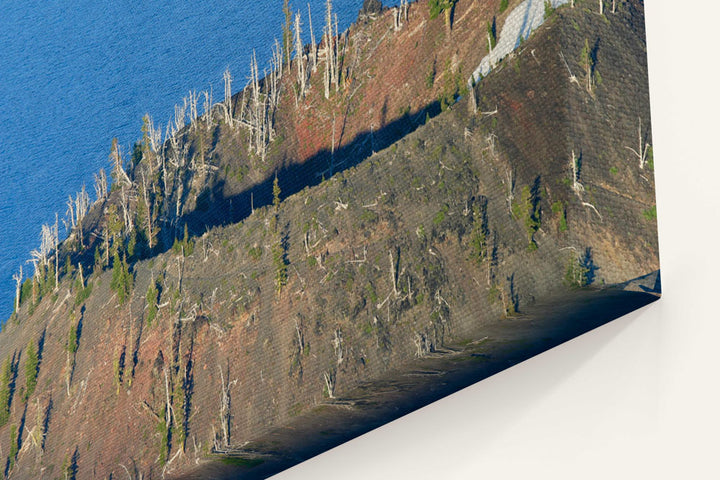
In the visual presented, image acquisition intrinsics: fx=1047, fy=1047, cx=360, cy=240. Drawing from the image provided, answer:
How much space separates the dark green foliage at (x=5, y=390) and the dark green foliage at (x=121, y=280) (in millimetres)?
4099

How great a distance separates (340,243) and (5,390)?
11.5 m

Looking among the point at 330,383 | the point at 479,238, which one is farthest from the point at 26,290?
the point at 479,238

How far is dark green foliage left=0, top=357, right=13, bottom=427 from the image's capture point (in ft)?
88.9

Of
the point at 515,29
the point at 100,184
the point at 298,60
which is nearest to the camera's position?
the point at 515,29

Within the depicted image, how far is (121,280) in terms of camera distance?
26.0 metres

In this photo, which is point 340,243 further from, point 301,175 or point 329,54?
point 329,54

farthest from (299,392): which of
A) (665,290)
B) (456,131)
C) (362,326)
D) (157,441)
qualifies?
(665,290)

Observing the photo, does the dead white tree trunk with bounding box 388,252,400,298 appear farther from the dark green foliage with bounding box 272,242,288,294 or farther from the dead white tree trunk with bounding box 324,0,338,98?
the dead white tree trunk with bounding box 324,0,338,98

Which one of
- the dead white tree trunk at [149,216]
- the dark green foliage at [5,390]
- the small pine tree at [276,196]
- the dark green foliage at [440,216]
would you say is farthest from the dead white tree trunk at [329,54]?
the dark green foliage at [5,390]

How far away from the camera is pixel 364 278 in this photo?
20391 mm

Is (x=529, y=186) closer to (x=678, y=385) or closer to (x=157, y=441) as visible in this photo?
(x=678, y=385)

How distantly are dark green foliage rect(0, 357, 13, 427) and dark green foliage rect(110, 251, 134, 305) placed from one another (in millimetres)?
4099

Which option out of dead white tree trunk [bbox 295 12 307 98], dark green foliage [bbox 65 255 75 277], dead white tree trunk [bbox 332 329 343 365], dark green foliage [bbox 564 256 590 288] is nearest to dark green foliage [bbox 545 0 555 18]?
dark green foliage [bbox 564 256 590 288]

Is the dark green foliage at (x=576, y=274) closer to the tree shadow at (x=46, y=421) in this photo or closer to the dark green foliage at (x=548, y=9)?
the dark green foliage at (x=548, y=9)
